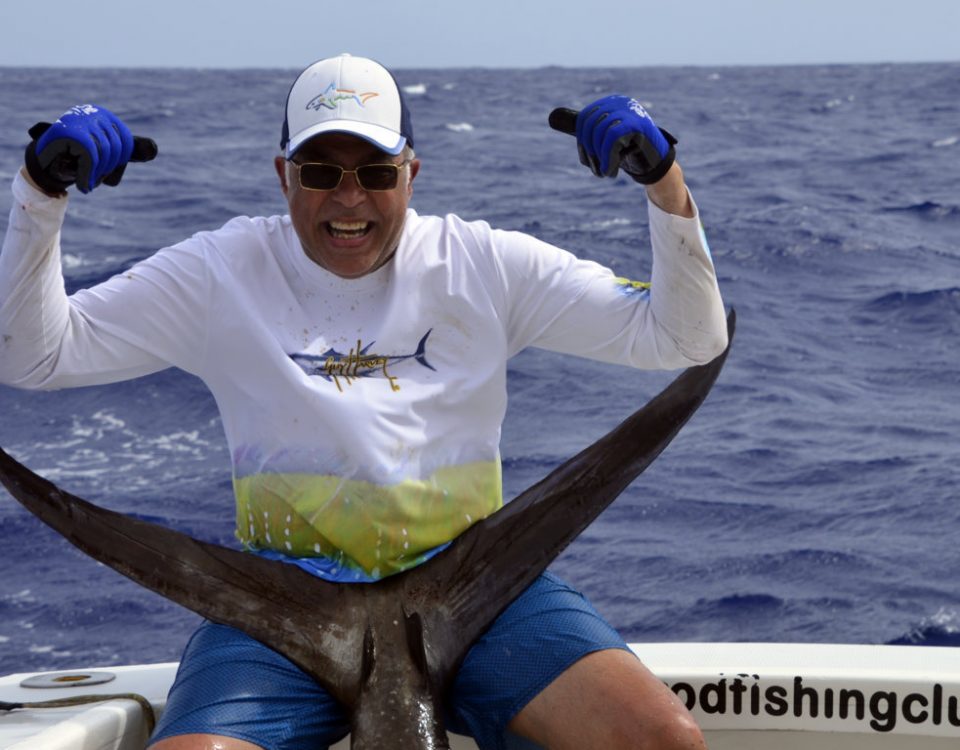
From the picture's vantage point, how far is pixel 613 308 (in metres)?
2.63

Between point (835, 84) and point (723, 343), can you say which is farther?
point (835, 84)

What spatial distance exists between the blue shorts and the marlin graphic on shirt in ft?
1.54

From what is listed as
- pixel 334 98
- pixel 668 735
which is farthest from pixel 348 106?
pixel 668 735

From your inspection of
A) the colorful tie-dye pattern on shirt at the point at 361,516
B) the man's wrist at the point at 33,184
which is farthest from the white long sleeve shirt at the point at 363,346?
the man's wrist at the point at 33,184

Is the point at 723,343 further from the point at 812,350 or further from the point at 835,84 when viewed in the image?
the point at 835,84

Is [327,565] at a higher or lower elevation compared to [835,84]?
lower

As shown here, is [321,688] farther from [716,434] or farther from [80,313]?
[716,434]

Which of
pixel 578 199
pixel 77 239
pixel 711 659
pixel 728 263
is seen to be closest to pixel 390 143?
pixel 711 659

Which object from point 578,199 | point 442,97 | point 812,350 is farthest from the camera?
point 442,97

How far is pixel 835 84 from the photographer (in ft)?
149

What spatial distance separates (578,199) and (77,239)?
5.85m

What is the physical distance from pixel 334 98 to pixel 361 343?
17.2 inches

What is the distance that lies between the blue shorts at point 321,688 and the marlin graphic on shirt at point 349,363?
469mm

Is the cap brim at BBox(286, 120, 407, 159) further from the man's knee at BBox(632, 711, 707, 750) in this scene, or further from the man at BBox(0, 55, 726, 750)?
the man's knee at BBox(632, 711, 707, 750)
